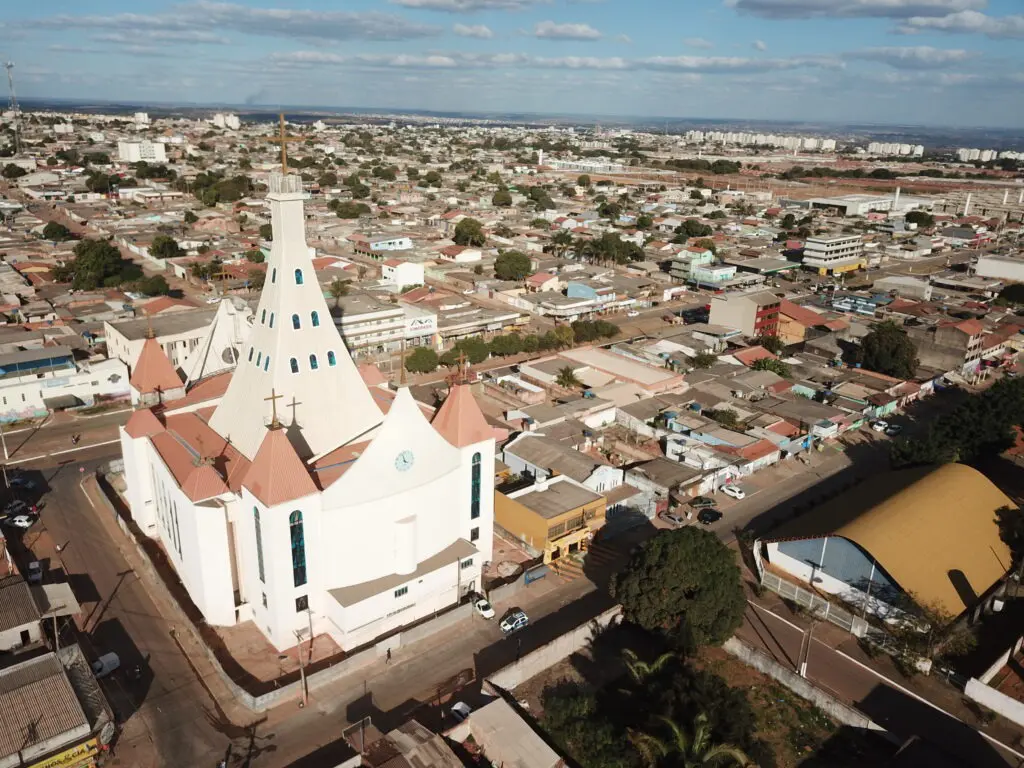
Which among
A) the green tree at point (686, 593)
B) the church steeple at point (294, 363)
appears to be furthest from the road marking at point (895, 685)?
the church steeple at point (294, 363)

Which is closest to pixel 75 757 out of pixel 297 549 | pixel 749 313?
pixel 297 549

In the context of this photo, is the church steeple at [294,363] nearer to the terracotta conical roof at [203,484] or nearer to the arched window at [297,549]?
the terracotta conical roof at [203,484]

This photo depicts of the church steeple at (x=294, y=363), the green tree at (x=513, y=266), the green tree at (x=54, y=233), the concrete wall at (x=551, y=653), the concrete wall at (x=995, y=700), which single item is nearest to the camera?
the concrete wall at (x=995, y=700)

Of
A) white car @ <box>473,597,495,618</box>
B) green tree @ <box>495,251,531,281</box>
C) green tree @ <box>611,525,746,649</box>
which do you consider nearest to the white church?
white car @ <box>473,597,495,618</box>

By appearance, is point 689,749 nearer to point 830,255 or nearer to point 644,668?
point 644,668

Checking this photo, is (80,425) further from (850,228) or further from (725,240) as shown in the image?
(850,228)

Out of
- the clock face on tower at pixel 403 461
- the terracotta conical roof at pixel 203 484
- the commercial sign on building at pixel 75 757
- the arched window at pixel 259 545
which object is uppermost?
the clock face on tower at pixel 403 461
